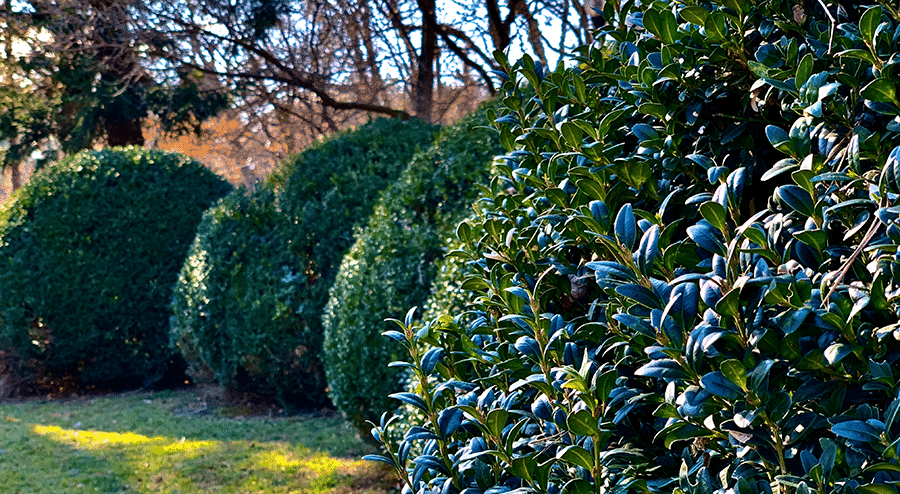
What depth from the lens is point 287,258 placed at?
24.2 feet

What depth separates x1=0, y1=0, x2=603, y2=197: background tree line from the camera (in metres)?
10.8

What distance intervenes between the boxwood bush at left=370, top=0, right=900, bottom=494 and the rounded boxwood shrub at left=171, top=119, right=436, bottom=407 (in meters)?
5.37

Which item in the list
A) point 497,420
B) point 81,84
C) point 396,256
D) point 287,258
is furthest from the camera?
point 81,84

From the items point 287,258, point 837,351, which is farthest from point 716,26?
point 287,258

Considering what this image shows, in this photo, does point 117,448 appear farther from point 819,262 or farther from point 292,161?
point 819,262

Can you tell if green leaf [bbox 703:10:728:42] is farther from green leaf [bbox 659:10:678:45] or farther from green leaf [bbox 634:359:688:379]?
green leaf [bbox 634:359:688:379]

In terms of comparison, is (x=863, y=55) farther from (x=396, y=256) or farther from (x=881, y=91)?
(x=396, y=256)

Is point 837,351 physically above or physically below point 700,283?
below

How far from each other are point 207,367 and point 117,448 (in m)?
1.90

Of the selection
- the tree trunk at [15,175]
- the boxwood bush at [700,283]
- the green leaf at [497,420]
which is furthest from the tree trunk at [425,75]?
the green leaf at [497,420]

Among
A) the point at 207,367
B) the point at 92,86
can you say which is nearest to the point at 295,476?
the point at 207,367

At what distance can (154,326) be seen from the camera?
9531 millimetres

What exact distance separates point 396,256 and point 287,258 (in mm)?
2735

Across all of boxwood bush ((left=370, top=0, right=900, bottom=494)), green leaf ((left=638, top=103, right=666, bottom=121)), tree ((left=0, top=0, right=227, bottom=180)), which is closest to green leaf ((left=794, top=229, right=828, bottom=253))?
boxwood bush ((left=370, top=0, right=900, bottom=494))
